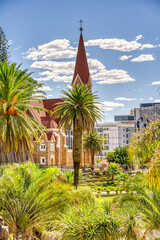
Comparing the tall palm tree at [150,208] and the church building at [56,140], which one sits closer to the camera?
the tall palm tree at [150,208]

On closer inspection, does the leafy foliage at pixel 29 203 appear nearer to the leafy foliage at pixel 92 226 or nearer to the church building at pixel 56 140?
the leafy foliage at pixel 92 226

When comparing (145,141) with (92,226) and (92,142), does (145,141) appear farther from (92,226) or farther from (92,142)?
(92,142)

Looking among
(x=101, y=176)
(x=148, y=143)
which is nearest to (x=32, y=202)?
(x=148, y=143)

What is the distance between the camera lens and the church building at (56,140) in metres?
48.1

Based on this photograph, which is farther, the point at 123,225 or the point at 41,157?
the point at 41,157

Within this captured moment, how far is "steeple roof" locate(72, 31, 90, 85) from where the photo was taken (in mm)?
58312

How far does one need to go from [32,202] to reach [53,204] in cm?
96

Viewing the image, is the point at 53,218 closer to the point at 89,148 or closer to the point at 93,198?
the point at 93,198

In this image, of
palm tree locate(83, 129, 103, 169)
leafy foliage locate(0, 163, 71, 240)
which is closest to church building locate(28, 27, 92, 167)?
palm tree locate(83, 129, 103, 169)

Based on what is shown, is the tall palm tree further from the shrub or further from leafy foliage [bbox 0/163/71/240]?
the shrub

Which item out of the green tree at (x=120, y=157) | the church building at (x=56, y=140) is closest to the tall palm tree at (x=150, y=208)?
the church building at (x=56, y=140)

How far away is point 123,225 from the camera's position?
26.0 ft

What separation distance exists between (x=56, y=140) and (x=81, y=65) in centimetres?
1846

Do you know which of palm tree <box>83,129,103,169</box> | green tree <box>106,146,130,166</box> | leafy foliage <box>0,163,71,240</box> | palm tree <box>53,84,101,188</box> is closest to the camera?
leafy foliage <box>0,163,71,240</box>
